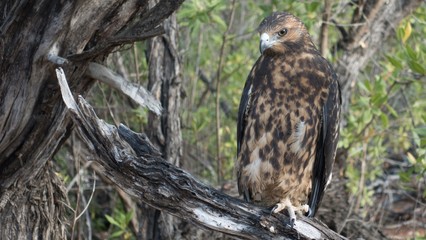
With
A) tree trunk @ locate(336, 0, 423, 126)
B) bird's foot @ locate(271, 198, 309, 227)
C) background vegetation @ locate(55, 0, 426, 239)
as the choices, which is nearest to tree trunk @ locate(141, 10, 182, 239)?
background vegetation @ locate(55, 0, 426, 239)

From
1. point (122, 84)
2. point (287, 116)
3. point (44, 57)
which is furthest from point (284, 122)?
point (44, 57)

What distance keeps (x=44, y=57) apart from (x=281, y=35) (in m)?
1.25

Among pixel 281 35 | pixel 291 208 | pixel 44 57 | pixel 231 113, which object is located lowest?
pixel 231 113

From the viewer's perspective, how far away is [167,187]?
359cm

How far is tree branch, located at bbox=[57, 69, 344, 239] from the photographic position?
353 centimetres

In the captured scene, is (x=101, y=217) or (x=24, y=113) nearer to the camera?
(x=24, y=113)

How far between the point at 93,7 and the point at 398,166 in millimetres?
4779

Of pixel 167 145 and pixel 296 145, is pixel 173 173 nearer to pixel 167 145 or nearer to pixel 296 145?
pixel 296 145

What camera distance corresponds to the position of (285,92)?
4184 mm

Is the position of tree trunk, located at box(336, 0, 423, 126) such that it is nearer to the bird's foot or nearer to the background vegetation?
the background vegetation

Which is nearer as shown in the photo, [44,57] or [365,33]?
[44,57]

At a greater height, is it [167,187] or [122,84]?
[122,84]

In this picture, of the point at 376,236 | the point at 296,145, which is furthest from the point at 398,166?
the point at 296,145

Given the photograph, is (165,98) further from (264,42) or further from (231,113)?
(231,113)
